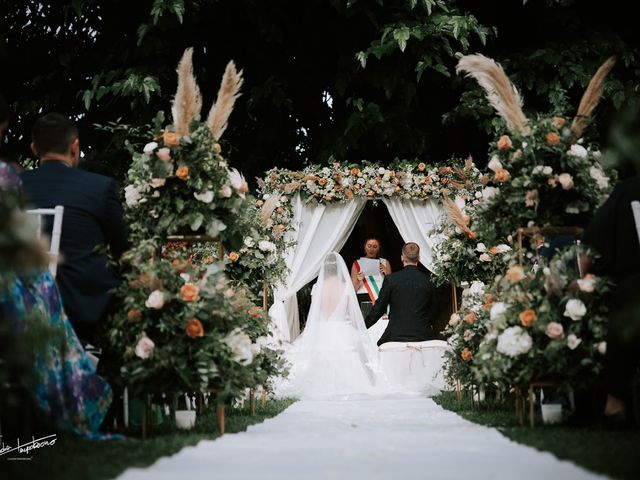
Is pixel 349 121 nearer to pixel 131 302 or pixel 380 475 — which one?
pixel 131 302

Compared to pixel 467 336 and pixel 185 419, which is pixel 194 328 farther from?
pixel 467 336

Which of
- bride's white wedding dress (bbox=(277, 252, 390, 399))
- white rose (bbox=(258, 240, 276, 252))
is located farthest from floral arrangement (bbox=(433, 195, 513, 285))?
bride's white wedding dress (bbox=(277, 252, 390, 399))

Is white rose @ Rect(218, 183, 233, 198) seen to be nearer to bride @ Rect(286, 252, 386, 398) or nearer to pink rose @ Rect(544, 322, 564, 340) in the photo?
pink rose @ Rect(544, 322, 564, 340)

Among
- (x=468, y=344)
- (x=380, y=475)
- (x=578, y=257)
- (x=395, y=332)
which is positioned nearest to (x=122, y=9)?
(x=395, y=332)

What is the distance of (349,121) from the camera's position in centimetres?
1216

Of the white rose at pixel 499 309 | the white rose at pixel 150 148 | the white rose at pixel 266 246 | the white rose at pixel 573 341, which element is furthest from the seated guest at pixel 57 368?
the white rose at pixel 266 246

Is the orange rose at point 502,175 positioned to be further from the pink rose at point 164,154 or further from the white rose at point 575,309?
the pink rose at point 164,154

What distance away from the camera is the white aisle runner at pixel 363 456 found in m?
3.68

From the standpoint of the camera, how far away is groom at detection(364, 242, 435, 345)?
1138 cm

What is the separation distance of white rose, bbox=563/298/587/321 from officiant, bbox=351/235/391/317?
7.49 m

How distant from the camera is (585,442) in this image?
15.3 feet

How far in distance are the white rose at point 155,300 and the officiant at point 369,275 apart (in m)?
7.80

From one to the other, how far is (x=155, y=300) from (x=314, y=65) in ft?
27.6
